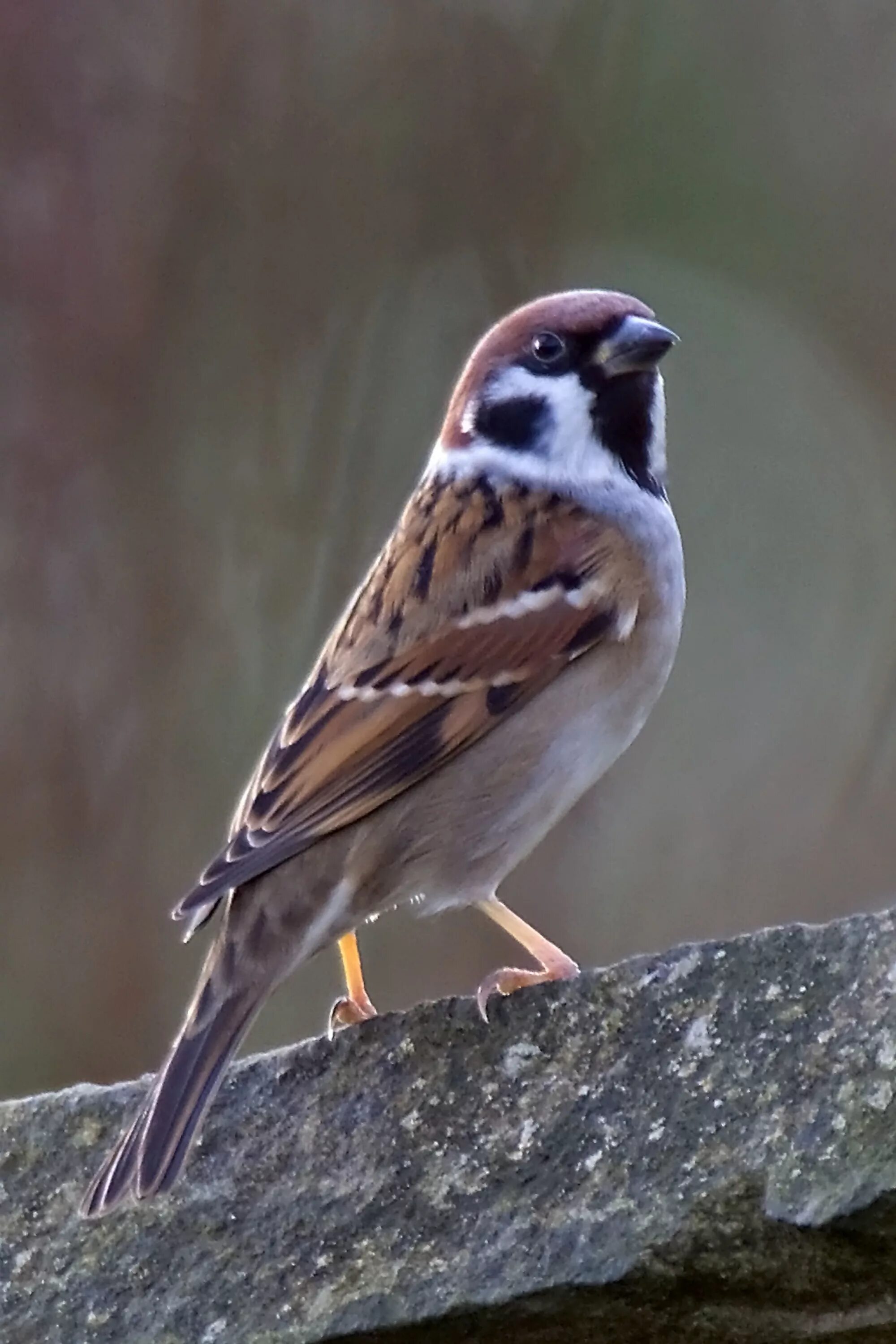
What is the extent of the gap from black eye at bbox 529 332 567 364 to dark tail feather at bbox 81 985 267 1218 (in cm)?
123

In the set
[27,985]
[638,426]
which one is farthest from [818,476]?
[27,985]

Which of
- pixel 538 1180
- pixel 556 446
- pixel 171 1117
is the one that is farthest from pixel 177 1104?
pixel 556 446

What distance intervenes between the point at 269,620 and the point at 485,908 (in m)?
1.97

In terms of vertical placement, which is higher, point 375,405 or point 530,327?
point 530,327

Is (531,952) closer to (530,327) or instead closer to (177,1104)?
(177,1104)

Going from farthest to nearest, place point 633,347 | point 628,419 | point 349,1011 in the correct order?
1. point 628,419
2. point 633,347
3. point 349,1011

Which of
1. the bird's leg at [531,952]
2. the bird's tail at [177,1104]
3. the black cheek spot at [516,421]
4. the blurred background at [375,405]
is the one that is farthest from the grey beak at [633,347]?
the blurred background at [375,405]

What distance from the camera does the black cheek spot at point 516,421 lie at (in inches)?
114

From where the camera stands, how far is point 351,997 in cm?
254

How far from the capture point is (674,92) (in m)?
4.63

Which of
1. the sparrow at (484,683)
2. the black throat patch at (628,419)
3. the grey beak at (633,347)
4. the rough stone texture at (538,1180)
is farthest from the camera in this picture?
the black throat patch at (628,419)

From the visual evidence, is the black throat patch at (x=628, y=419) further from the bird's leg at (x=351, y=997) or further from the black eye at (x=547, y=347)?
the bird's leg at (x=351, y=997)

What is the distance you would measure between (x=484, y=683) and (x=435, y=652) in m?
0.08

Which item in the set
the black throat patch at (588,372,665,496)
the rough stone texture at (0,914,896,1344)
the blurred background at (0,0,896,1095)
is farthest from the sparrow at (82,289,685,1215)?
the blurred background at (0,0,896,1095)
